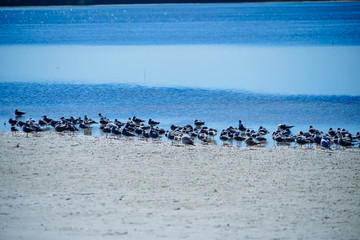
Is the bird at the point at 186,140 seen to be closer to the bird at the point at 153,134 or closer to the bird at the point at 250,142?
the bird at the point at 153,134

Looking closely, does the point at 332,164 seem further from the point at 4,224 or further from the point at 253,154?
the point at 4,224

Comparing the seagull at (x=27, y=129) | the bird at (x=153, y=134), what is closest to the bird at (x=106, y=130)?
the bird at (x=153, y=134)

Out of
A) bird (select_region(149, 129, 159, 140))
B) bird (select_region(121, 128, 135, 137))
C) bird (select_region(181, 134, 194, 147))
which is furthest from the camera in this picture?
bird (select_region(121, 128, 135, 137))

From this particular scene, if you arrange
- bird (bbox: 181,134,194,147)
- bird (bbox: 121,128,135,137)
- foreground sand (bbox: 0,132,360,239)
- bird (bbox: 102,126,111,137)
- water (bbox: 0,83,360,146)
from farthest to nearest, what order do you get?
A: water (bbox: 0,83,360,146)
bird (bbox: 102,126,111,137)
bird (bbox: 121,128,135,137)
bird (bbox: 181,134,194,147)
foreground sand (bbox: 0,132,360,239)

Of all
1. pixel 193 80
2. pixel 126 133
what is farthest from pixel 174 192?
pixel 193 80

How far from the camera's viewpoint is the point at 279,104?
87.5 feet

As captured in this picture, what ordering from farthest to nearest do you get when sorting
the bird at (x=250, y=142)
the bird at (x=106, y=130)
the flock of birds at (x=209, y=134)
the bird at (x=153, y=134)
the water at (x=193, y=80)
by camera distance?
1. the water at (x=193, y=80)
2. the bird at (x=106, y=130)
3. the bird at (x=153, y=134)
4. the bird at (x=250, y=142)
5. the flock of birds at (x=209, y=134)

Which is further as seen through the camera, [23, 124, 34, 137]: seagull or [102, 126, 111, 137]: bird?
[102, 126, 111, 137]: bird

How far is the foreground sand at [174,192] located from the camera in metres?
9.39

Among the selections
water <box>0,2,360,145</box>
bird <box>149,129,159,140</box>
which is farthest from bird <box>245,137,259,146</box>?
water <box>0,2,360,145</box>

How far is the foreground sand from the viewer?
939 centimetres

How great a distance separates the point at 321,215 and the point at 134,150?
7.00 m

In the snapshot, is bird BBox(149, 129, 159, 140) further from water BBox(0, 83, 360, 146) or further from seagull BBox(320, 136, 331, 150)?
seagull BBox(320, 136, 331, 150)

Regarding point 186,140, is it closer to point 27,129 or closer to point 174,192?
point 174,192
